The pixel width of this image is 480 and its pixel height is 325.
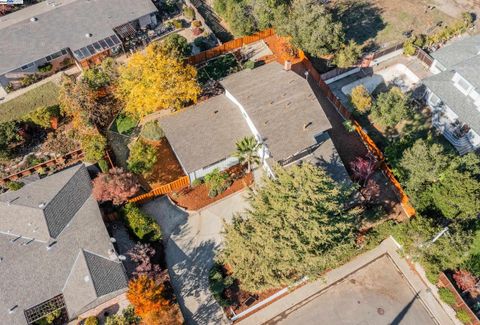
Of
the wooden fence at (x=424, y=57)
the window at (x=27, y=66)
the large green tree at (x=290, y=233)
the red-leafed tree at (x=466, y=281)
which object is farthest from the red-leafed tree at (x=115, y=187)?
the wooden fence at (x=424, y=57)

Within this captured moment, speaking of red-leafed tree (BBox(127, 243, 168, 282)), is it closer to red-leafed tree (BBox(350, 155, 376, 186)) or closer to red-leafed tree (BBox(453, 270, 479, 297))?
red-leafed tree (BBox(350, 155, 376, 186))

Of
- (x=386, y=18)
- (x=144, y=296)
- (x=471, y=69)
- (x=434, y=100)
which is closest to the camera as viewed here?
(x=144, y=296)

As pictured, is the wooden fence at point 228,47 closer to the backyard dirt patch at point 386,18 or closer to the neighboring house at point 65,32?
the neighboring house at point 65,32

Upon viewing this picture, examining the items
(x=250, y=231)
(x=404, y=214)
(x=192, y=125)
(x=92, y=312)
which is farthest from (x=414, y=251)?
(x=92, y=312)

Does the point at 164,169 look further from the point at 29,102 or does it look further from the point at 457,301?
the point at 457,301

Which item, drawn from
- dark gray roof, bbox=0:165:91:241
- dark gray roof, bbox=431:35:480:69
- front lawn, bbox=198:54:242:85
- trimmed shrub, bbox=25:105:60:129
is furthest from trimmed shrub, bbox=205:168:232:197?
dark gray roof, bbox=431:35:480:69

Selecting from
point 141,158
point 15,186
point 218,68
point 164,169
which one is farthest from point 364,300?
point 15,186
